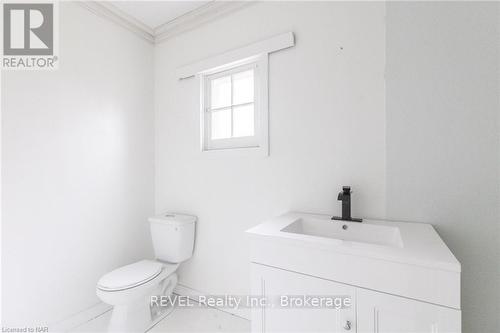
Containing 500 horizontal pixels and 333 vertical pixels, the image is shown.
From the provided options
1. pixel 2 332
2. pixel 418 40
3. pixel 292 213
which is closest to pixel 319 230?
pixel 292 213

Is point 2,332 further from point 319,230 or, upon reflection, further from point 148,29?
point 148,29

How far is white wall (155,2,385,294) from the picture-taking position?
52.6 inches

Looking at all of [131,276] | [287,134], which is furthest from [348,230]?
[131,276]

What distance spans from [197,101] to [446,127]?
5.49 ft

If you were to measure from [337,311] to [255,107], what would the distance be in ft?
4.35

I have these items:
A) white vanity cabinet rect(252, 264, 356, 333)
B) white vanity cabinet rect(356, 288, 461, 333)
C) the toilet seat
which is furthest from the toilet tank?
white vanity cabinet rect(356, 288, 461, 333)

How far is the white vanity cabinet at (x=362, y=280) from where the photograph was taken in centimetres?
75

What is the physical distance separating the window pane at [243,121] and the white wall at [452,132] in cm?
91

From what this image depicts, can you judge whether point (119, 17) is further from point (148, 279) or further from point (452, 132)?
point (452, 132)

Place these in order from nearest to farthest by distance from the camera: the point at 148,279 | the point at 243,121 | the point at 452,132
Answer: the point at 452,132 < the point at 148,279 < the point at 243,121

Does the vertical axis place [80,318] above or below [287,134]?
below

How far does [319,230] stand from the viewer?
1331mm

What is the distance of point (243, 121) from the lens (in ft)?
5.96

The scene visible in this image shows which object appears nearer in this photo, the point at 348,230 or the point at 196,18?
the point at 348,230
